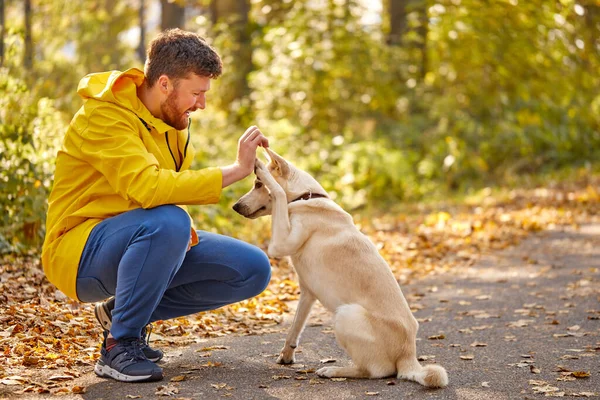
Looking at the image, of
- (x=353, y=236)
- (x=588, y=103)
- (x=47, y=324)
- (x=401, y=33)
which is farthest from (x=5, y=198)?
(x=588, y=103)

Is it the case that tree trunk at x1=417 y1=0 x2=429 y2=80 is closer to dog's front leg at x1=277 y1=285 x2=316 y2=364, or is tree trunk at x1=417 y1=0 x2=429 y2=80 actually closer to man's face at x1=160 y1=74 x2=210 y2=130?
dog's front leg at x1=277 y1=285 x2=316 y2=364

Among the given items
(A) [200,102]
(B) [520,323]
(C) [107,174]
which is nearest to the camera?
(C) [107,174]

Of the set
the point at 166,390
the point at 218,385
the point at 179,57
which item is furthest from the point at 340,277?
the point at 179,57

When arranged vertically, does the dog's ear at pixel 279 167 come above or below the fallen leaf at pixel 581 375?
above

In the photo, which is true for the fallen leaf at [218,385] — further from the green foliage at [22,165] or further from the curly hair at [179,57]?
the green foliage at [22,165]

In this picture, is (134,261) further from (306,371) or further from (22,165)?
(22,165)

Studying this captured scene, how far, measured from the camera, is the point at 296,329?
14.3ft

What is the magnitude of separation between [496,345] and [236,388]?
76.2 inches

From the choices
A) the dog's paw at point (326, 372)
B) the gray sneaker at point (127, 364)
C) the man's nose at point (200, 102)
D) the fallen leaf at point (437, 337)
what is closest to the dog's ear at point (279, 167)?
the man's nose at point (200, 102)

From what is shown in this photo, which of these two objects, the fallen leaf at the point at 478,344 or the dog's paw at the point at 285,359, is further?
the fallen leaf at the point at 478,344

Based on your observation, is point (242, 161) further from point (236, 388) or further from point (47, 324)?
point (47, 324)

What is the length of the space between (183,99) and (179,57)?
0.22 m

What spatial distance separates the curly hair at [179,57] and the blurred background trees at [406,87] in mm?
8670

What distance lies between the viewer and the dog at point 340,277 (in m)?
3.93
